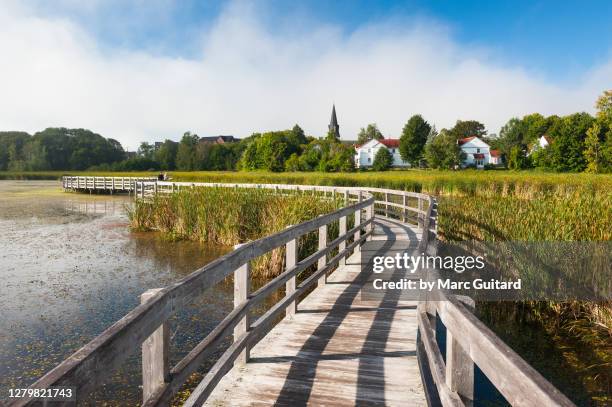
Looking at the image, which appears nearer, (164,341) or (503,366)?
(503,366)

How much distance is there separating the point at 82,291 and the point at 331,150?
220ft

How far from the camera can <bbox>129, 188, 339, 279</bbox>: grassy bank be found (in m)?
11.9

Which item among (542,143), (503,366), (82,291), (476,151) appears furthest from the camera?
(476,151)

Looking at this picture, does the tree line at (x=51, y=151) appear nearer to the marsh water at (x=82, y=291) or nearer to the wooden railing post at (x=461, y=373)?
the marsh water at (x=82, y=291)

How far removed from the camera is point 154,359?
2.57 meters

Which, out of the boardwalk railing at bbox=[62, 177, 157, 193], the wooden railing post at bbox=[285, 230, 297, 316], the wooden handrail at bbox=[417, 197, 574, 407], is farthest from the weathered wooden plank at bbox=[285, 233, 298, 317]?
the boardwalk railing at bbox=[62, 177, 157, 193]

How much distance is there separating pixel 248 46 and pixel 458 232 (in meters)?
9.54

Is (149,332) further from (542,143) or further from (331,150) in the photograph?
(542,143)

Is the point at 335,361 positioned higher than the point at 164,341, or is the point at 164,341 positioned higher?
the point at 164,341

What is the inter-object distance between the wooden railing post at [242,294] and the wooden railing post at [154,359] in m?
1.45

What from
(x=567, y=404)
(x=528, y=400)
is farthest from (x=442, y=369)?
(x=567, y=404)

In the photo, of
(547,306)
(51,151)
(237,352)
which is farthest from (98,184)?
(51,151)

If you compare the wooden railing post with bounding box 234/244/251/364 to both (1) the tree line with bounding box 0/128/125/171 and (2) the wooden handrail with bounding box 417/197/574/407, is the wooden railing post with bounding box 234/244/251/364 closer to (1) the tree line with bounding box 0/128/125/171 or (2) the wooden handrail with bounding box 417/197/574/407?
(2) the wooden handrail with bounding box 417/197/574/407

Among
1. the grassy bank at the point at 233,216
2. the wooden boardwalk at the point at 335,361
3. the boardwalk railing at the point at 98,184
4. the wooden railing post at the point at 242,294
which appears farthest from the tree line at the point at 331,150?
the wooden railing post at the point at 242,294
